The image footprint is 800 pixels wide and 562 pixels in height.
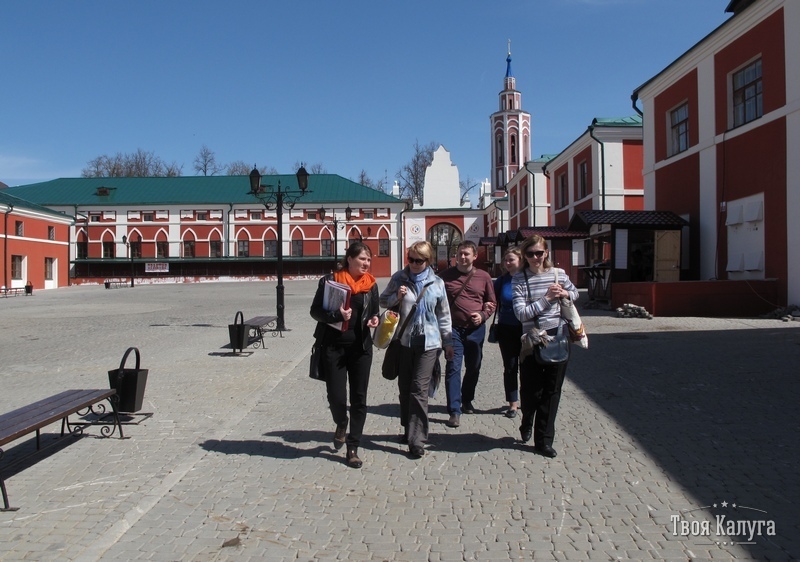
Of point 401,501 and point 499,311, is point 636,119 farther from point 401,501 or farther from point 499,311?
point 401,501

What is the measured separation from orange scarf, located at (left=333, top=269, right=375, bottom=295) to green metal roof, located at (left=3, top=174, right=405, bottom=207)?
2322 inches

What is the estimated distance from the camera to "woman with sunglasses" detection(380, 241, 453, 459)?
5.52 m

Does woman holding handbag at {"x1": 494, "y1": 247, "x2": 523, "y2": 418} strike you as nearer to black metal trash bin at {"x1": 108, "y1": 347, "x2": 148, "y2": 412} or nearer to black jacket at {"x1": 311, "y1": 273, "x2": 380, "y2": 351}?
black jacket at {"x1": 311, "y1": 273, "x2": 380, "y2": 351}

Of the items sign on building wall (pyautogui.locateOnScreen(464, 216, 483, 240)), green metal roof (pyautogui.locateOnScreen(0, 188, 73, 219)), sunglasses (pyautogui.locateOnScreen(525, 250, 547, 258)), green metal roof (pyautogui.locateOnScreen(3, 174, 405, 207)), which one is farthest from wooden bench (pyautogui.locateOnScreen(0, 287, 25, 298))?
sign on building wall (pyautogui.locateOnScreen(464, 216, 483, 240))

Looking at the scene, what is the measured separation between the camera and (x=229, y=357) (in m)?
11.7

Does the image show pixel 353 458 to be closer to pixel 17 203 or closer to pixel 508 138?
pixel 17 203

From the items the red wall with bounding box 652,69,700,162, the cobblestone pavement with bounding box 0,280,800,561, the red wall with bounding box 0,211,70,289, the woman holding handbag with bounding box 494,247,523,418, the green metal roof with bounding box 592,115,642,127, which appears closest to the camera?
the cobblestone pavement with bounding box 0,280,800,561

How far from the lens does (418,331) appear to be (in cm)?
559

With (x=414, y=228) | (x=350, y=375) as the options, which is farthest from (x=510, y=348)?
(x=414, y=228)

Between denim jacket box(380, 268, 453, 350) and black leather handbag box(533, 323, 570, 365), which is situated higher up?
denim jacket box(380, 268, 453, 350)

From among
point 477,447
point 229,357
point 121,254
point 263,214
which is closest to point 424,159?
point 263,214

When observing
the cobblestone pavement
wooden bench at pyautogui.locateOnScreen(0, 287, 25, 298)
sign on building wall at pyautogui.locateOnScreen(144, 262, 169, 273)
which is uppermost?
sign on building wall at pyautogui.locateOnScreen(144, 262, 169, 273)

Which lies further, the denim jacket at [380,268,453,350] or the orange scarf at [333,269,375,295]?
the denim jacket at [380,268,453,350]

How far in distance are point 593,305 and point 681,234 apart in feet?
10.6
